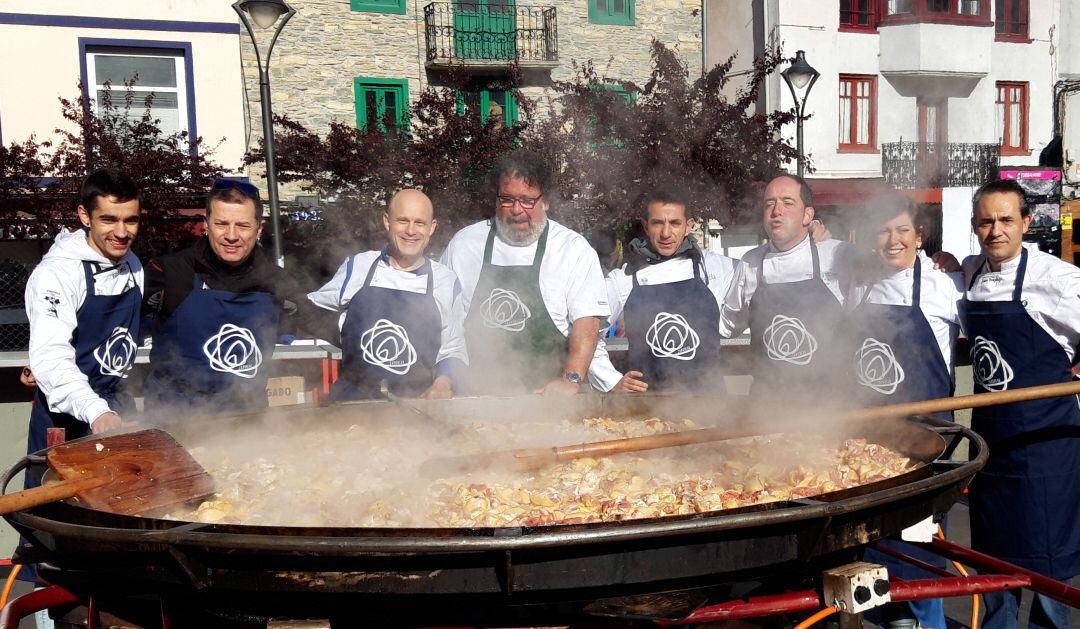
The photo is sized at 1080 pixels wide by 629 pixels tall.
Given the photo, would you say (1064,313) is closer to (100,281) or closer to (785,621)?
(785,621)

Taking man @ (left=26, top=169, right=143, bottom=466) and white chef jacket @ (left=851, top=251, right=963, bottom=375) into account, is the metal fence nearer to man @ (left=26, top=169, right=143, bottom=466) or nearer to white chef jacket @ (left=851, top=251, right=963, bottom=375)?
man @ (left=26, top=169, right=143, bottom=466)

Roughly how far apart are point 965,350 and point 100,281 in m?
5.75

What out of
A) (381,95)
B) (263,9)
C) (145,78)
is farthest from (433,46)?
(263,9)

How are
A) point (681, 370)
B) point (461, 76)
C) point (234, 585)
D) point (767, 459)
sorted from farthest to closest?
point (461, 76) → point (681, 370) → point (767, 459) → point (234, 585)

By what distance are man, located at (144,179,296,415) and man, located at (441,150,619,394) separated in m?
1.07

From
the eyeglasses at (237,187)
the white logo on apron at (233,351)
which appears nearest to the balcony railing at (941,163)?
the eyeglasses at (237,187)

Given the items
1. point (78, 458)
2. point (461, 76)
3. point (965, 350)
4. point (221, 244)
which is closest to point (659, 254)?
point (221, 244)

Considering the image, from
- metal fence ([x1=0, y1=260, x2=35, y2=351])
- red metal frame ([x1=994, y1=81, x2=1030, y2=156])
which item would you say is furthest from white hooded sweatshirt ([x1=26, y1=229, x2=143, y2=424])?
red metal frame ([x1=994, y1=81, x2=1030, y2=156])

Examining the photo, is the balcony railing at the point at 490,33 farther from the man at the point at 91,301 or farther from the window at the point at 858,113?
the man at the point at 91,301

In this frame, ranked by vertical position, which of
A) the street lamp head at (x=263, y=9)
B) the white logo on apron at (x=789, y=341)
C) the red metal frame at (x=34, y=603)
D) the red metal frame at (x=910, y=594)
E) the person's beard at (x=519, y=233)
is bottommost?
the red metal frame at (x=34, y=603)

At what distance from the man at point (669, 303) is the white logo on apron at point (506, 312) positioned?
48cm

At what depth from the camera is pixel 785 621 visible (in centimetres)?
211

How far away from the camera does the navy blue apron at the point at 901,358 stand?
3422 mm

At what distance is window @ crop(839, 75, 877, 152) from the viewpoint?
1886 centimetres
